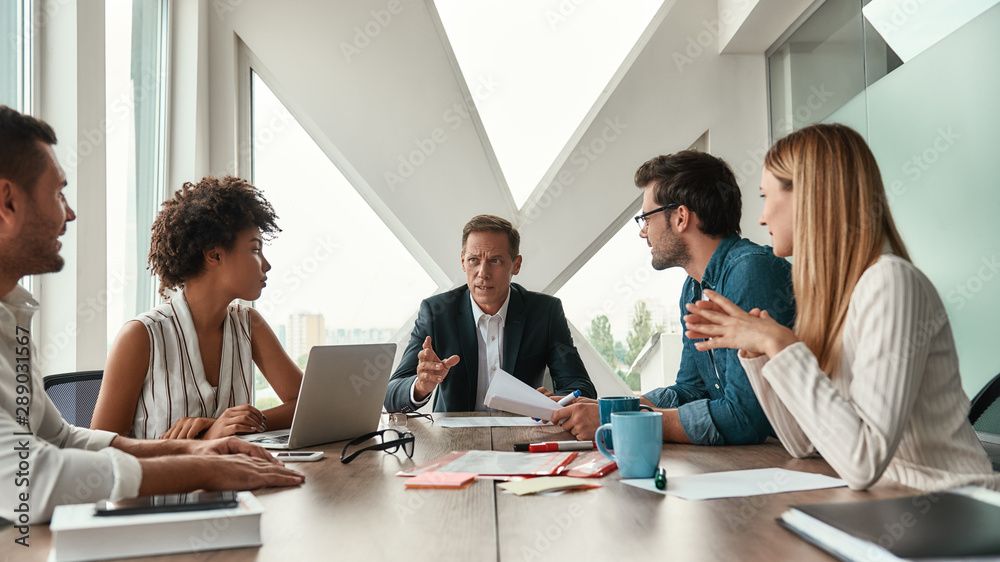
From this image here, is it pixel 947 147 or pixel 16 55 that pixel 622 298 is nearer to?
pixel 947 147

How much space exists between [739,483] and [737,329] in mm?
298

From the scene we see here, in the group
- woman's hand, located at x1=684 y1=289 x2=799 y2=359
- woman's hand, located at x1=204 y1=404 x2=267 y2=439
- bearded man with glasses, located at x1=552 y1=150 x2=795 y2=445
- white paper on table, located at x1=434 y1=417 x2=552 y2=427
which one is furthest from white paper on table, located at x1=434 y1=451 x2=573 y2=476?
woman's hand, located at x1=204 y1=404 x2=267 y2=439

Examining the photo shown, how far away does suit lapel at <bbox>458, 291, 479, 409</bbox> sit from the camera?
2.83m

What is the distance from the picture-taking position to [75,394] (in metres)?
1.96

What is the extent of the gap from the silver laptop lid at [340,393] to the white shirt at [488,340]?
3.62 feet

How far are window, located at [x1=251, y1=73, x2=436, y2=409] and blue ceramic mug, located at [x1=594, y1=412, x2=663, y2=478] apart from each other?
2.97m

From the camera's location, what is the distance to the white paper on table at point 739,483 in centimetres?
111

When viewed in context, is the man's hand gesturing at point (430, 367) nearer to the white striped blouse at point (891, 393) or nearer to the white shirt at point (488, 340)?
the white shirt at point (488, 340)

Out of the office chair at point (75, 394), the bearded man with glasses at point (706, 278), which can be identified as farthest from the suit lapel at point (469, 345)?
the office chair at point (75, 394)

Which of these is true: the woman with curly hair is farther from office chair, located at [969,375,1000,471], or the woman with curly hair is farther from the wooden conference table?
office chair, located at [969,375,1000,471]

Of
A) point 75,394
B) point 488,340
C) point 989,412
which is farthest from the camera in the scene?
point 488,340

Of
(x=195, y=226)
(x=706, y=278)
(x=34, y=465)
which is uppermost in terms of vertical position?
(x=195, y=226)

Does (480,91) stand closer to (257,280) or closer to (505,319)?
(505,319)

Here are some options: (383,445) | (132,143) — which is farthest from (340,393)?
(132,143)
